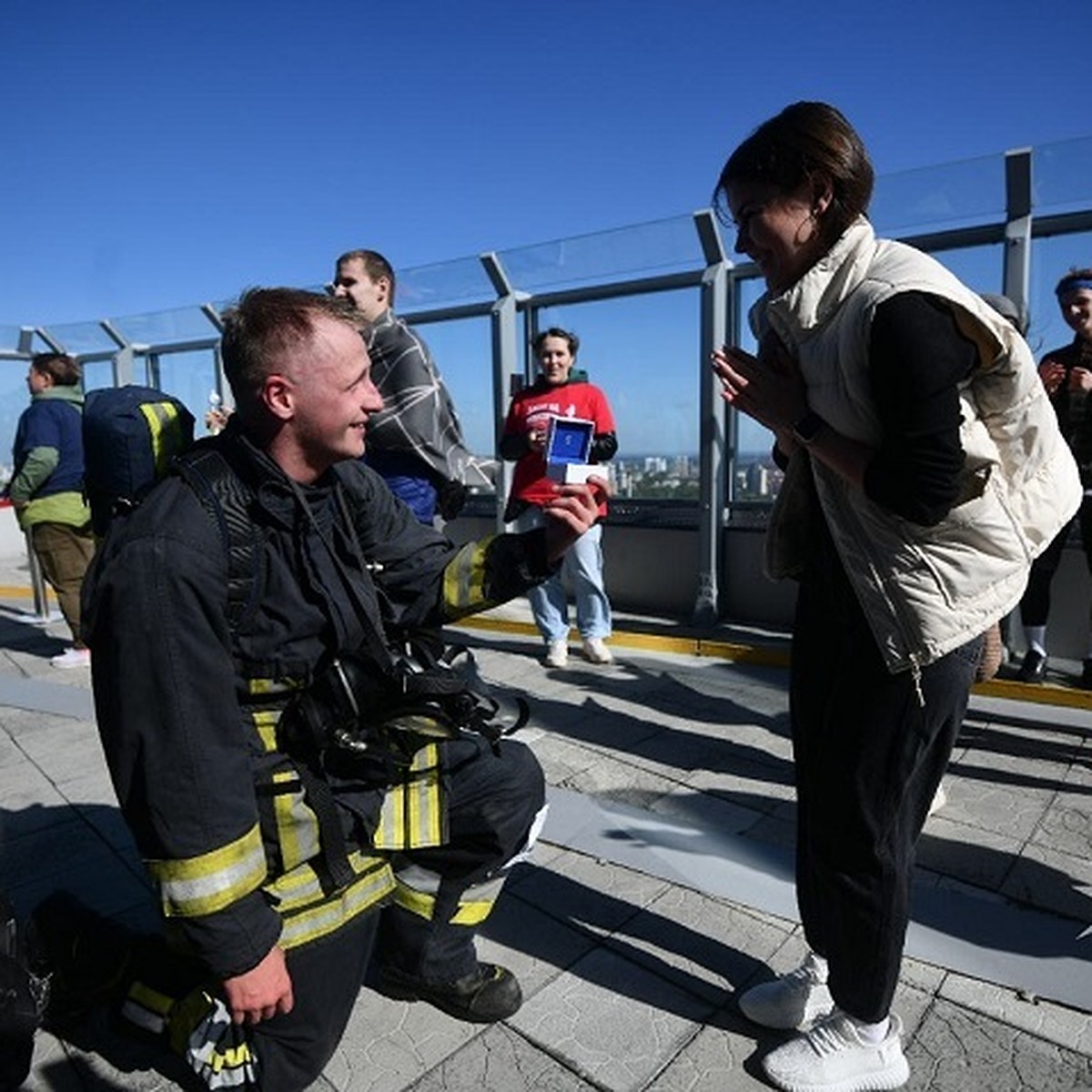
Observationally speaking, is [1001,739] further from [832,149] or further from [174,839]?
[174,839]

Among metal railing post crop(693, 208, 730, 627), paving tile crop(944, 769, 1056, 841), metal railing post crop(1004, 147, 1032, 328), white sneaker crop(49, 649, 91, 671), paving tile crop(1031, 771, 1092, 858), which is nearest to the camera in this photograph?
paving tile crop(1031, 771, 1092, 858)

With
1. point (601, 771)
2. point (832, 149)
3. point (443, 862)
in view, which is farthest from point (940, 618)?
point (601, 771)

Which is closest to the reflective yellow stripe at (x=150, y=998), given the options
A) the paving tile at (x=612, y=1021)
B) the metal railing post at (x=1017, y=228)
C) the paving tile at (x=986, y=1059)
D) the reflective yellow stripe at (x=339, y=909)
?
the reflective yellow stripe at (x=339, y=909)

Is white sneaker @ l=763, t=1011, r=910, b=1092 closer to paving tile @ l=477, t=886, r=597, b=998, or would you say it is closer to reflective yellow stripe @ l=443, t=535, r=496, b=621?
paving tile @ l=477, t=886, r=597, b=998

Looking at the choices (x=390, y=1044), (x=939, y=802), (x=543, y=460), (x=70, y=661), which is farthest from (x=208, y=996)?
(x=70, y=661)

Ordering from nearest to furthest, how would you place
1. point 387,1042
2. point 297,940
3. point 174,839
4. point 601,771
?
point 174,839, point 297,940, point 387,1042, point 601,771

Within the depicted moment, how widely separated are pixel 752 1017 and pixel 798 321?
5.19 ft

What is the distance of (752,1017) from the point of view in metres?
1.92

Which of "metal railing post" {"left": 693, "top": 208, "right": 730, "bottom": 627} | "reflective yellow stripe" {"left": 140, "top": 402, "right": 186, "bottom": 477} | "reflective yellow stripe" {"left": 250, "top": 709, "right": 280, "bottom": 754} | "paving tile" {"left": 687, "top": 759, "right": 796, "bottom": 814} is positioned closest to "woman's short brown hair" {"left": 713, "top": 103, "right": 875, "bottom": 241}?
"reflective yellow stripe" {"left": 140, "top": 402, "right": 186, "bottom": 477}

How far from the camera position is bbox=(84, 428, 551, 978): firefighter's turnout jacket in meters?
1.48

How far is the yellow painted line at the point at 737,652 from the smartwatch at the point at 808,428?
2654 mm

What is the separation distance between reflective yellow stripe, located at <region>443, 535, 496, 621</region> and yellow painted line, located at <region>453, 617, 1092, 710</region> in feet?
8.51

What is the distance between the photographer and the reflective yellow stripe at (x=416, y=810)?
1.87m

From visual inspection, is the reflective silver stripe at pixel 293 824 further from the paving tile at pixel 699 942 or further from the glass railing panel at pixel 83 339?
the glass railing panel at pixel 83 339
